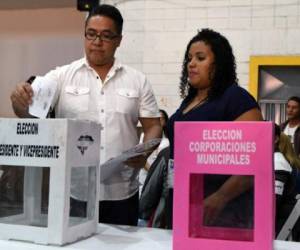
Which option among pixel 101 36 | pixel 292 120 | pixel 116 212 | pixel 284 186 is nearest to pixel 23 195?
pixel 116 212

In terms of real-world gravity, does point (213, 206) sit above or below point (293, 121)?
below

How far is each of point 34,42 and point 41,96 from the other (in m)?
4.39

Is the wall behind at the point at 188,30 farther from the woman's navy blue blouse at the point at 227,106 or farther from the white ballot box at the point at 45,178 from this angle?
the white ballot box at the point at 45,178

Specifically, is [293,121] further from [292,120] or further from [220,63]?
[220,63]

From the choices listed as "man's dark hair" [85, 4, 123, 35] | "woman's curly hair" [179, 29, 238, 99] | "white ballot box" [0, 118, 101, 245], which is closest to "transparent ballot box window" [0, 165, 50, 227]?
"white ballot box" [0, 118, 101, 245]

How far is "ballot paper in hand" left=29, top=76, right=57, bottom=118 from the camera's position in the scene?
1.19m

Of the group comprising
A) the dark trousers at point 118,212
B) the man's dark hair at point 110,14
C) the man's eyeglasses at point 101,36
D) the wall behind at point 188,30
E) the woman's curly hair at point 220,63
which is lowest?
the dark trousers at point 118,212

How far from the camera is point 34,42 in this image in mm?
5422

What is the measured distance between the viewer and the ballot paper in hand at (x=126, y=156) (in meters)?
1.23

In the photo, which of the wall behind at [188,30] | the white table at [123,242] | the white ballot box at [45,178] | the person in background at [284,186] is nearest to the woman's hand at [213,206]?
the white table at [123,242]

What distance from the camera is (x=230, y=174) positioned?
92cm

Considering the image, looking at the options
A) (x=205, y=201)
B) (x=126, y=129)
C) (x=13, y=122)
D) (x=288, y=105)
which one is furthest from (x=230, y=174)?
(x=288, y=105)

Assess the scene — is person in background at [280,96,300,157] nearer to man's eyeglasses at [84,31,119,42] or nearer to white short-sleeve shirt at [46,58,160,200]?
white short-sleeve shirt at [46,58,160,200]

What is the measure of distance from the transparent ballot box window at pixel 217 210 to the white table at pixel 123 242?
0.12 metres
